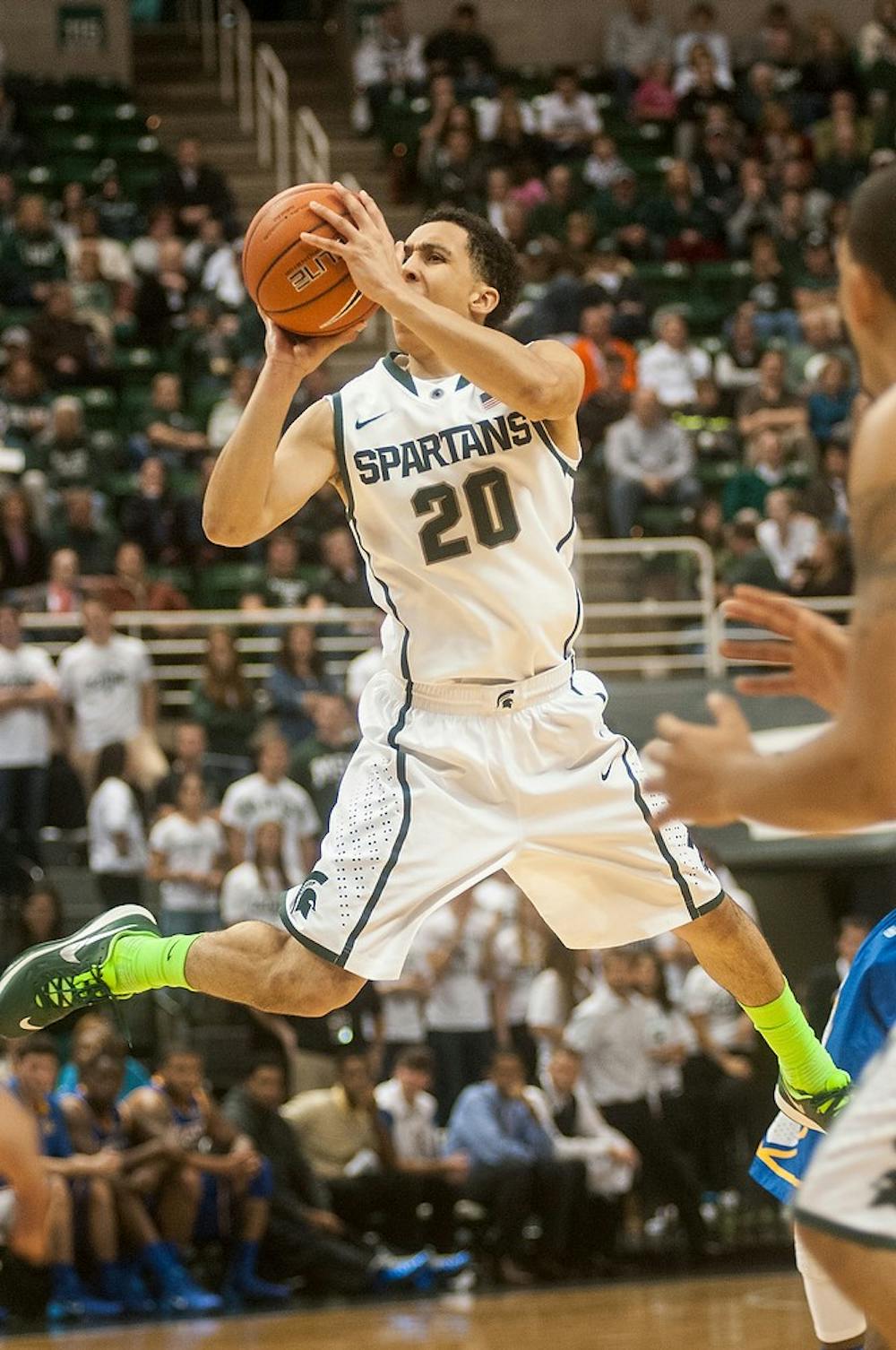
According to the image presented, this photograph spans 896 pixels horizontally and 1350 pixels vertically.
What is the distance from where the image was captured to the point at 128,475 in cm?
1557

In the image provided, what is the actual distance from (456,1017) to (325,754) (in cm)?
212

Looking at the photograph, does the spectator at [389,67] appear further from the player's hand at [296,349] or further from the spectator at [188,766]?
the player's hand at [296,349]

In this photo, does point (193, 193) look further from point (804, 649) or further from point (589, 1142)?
point (804, 649)

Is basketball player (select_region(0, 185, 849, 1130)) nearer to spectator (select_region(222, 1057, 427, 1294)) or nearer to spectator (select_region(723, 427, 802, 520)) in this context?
spectator (select_region(222, 1057, 427, 1294))

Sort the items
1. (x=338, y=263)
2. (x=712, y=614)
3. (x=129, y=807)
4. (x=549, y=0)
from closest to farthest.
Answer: (x=338, y=263)
(x=129, y=807)
(x=712, y=614)
(x=549, y=0)

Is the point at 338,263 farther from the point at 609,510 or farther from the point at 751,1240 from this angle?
the point at 609,510

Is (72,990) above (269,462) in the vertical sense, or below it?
below

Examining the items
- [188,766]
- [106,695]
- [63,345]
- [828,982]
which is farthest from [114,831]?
[63,345]

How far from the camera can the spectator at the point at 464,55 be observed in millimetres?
21188

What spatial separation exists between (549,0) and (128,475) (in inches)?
398

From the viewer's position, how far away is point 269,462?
5227mm

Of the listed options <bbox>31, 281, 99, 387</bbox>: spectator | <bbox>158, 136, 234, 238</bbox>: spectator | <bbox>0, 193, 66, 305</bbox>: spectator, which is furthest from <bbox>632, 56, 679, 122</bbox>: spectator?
<bbox>31, 281, 99, 387</bbox>: spectator

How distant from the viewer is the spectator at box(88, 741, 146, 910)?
11930 millimetres

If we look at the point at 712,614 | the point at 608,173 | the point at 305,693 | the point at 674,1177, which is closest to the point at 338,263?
the point at 674,1177
